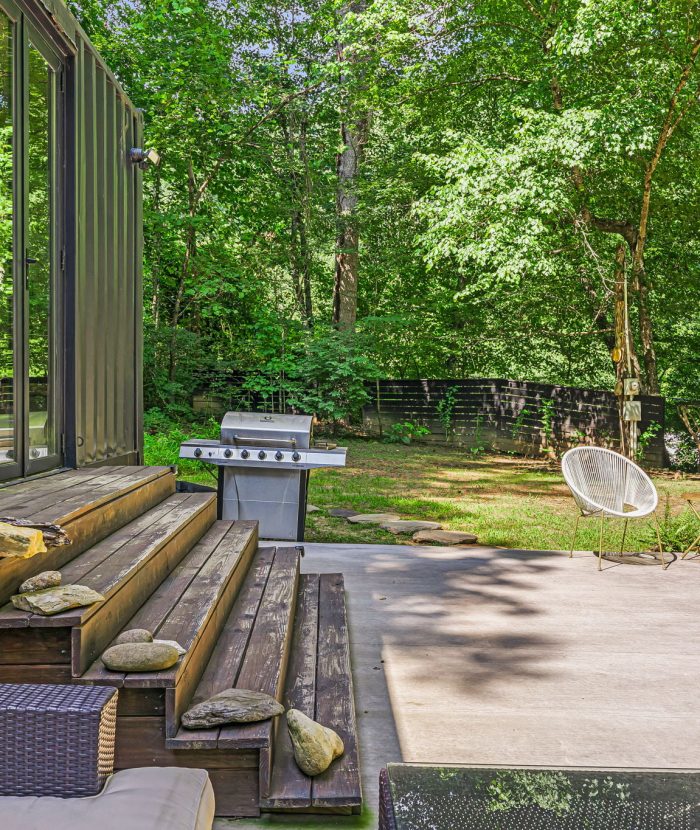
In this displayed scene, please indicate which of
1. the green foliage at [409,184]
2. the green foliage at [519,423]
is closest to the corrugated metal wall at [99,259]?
the green foliage at [409,184]

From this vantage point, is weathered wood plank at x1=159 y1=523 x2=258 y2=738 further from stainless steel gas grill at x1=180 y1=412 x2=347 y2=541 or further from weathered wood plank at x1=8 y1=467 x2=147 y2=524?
stainless steel gas grill at x1=180 y1=412 x2=347 y2=541

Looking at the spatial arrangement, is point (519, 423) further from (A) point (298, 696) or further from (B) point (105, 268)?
(A) point (298, 696)

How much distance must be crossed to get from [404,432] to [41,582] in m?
10.4

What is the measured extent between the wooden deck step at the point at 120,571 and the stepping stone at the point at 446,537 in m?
2.18

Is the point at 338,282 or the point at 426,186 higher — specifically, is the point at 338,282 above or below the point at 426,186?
below

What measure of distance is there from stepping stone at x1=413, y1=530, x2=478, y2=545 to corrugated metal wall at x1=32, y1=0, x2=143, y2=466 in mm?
2044

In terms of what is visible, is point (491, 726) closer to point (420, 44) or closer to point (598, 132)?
point (598, 132)

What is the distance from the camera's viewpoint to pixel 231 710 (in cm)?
187

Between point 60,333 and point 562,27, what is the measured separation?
240 inches

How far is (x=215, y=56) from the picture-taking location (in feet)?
Result: 34.3

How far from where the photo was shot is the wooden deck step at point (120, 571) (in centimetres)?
184

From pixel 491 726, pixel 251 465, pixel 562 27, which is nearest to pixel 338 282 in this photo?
pixel 562 27

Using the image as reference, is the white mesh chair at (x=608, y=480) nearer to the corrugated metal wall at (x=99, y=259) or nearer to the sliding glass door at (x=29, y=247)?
the corrugated metal wall at (x=99, y=259)

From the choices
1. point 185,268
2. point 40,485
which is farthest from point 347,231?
point 40,485
